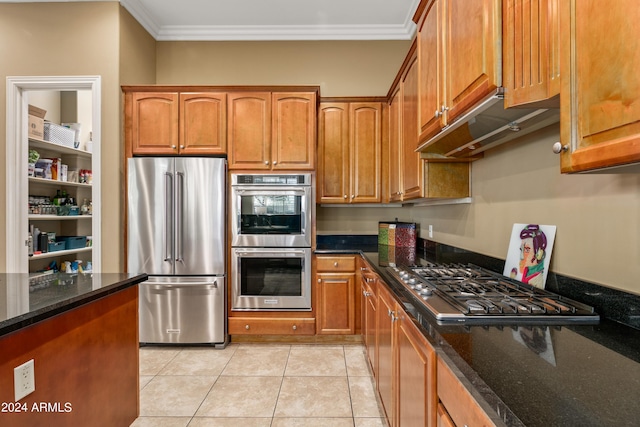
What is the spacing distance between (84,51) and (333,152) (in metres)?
2.45

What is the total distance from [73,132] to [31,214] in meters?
1.09

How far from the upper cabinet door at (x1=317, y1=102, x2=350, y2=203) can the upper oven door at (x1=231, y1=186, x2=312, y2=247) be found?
1.43ft

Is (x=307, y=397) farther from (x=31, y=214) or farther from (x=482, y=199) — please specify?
(x=31, y=214)

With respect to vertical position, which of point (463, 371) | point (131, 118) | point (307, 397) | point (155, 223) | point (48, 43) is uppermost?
point (48, 43)

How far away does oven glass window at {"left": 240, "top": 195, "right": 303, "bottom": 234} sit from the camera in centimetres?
309

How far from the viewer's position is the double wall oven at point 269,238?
121 inches

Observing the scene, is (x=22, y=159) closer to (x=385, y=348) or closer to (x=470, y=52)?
(x=385, y=348)

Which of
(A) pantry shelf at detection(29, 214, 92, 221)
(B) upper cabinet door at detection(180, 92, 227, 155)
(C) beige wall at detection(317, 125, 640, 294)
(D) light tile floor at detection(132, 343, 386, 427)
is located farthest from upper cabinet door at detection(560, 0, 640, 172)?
(A) pantry shelf at detection(29, 214, 92, 221)

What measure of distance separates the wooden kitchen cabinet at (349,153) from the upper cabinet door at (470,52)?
1851 mm

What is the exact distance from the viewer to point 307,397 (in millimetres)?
2270

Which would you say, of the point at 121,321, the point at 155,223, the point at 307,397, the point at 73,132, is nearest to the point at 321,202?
the point at 155,223

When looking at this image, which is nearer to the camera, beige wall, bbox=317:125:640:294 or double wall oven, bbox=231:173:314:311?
beige wall, bbox=317:125:640:294

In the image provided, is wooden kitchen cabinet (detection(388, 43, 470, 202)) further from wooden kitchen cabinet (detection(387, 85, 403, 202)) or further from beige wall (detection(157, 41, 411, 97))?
beige wall (detection(157, 41, 411, 97))

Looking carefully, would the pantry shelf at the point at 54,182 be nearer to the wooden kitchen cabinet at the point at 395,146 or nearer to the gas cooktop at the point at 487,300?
the wooden kitchen cabinet at the point at 395,146
